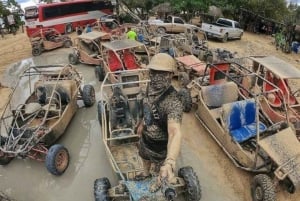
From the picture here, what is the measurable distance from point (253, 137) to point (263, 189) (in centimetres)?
167

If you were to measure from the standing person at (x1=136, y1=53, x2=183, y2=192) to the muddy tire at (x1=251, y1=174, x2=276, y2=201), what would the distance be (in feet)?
8.96

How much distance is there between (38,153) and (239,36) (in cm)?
1646

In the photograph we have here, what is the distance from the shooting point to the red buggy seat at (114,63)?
11250 mm

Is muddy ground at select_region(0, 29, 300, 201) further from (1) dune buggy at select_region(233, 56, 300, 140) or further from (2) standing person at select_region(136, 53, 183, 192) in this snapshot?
(2) standing person at select_region(136, 53, 183, 192)

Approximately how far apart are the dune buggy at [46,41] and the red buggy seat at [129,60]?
6.72m

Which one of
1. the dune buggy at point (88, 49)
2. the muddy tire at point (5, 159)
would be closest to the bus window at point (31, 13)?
the dune buggy at point (88, 49)

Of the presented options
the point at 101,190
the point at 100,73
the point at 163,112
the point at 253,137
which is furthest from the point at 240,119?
the point at 100,73

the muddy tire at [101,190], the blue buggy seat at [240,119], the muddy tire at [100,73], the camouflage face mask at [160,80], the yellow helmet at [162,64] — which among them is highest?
the yellow helmet at [162,64]

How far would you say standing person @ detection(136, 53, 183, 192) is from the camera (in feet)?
9.87

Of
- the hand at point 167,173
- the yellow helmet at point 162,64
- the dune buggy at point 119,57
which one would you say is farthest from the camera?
the dune buggy at point 119,57

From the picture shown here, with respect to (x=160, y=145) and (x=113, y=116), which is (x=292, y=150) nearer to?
(x=160, y=145)

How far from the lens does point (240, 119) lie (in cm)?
730

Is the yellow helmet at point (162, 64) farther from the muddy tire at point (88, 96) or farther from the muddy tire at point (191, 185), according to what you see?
the muddy tire at point (88, 96)

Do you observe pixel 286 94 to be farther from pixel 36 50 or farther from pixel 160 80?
pixel 36 50
